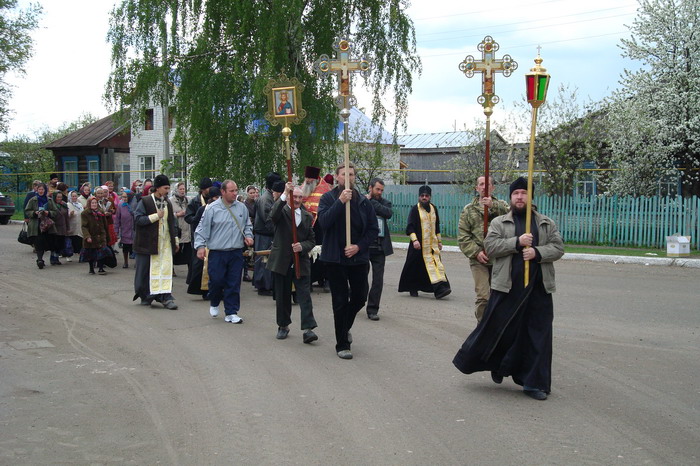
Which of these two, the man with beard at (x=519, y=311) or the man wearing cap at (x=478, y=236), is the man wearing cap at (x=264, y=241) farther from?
the man with beard at (x=519, y=311)

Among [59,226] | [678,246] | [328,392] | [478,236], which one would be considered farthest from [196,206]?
[678,246]

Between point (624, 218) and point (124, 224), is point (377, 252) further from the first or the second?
point (624, 218)

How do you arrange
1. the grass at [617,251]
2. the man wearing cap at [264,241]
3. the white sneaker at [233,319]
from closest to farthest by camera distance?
the white sneaker at [233,319]
the man wearing cap at [264,241]
the grass at [617,251]

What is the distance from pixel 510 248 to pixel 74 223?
1310 centimetres

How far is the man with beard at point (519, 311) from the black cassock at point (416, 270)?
5295 millimetres

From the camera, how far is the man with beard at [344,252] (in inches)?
310

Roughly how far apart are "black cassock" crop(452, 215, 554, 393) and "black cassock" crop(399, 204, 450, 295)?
5.36m

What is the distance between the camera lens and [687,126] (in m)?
23.5

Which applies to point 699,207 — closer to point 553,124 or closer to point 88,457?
point 553,124

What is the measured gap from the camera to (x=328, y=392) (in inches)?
262

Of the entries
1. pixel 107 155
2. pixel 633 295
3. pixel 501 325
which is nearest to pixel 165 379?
pixel 501 325

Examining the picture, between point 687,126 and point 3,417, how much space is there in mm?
22523

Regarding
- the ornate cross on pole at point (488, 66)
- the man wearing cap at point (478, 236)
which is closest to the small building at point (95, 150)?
the ornate cross on pole at point (488, 66)

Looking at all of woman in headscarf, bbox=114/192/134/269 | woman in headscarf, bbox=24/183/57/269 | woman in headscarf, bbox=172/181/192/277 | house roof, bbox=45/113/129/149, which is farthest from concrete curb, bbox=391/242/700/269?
house roof, bbox=45/113/129/149
